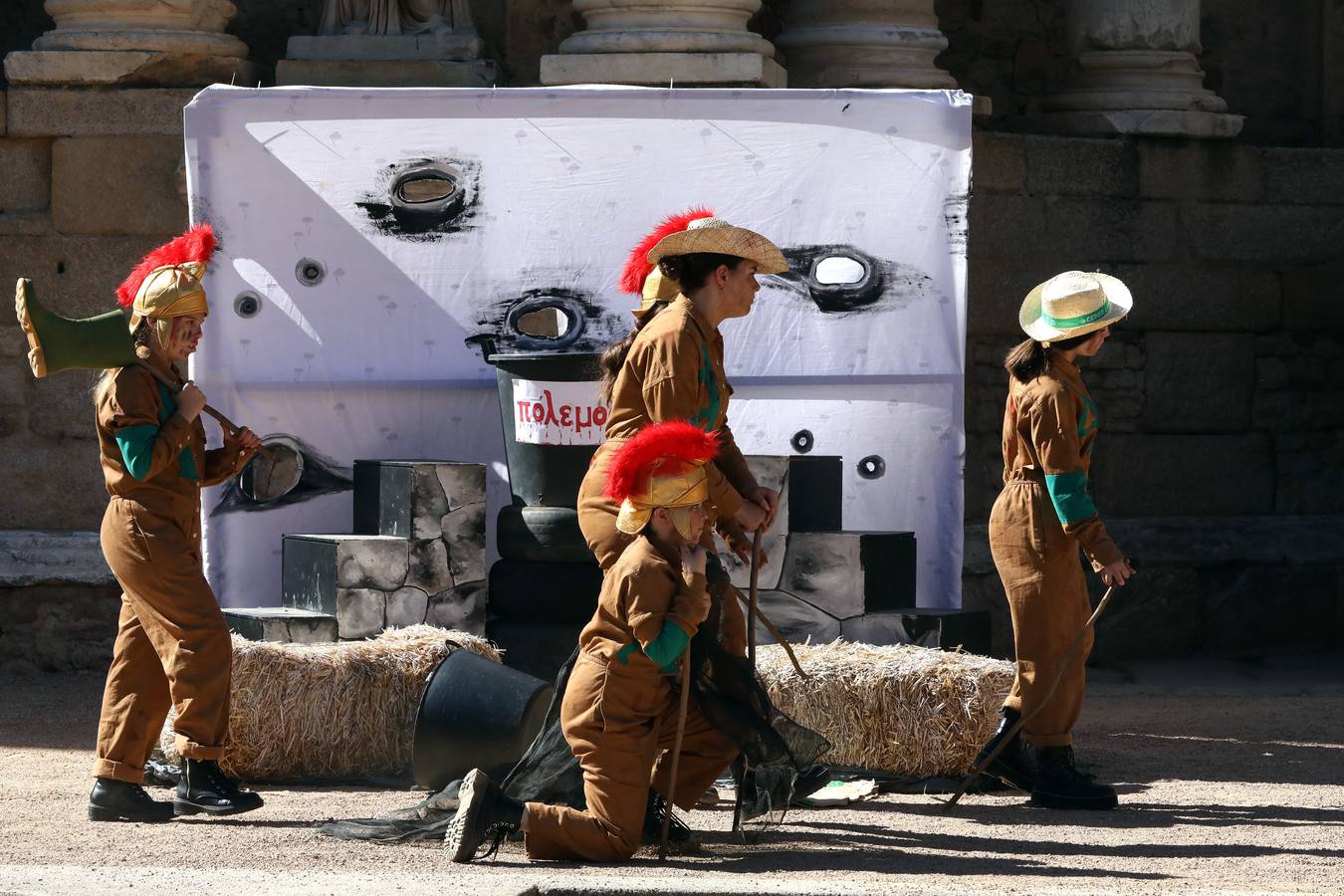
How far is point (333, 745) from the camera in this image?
6207mm

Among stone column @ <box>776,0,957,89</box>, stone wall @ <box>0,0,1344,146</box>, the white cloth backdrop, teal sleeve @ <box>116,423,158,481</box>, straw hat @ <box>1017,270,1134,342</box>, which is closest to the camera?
teal sleeve @ <box>116,423,158,481</box>

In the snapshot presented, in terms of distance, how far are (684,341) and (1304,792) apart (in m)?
2.62

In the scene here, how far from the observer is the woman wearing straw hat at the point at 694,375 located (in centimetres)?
496

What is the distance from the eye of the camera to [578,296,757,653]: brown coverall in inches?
195

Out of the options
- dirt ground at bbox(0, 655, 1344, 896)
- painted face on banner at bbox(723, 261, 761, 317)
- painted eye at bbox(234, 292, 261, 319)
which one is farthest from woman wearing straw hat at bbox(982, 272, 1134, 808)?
painted eye at bbox(234, 292, 261, 319)

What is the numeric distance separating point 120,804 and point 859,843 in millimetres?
2035

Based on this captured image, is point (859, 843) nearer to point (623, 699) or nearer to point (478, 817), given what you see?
point (623, 699)

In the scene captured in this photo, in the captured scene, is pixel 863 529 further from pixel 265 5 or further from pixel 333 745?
pixel 265 5

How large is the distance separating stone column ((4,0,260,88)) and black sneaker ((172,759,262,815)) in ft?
12.2

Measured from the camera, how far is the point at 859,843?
522cm

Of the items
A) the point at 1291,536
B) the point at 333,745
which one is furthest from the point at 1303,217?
the point at 333,745

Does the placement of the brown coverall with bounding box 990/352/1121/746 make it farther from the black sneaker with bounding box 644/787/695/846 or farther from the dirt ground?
the black sneaker with bounding box 644/787/695/846

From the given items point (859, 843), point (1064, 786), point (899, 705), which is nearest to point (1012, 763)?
point (1064, 786)

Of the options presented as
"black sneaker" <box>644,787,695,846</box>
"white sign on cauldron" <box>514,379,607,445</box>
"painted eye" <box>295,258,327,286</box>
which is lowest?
"black sneaker" <box>644,787,695,846</box>
